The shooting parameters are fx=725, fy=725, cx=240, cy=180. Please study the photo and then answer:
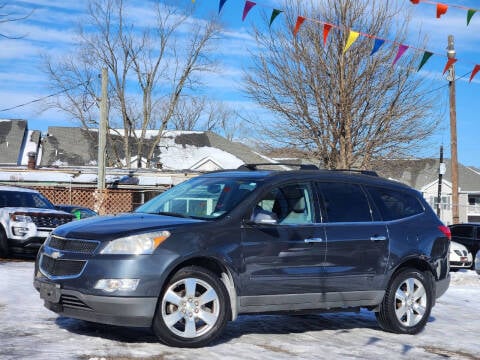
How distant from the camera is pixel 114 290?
6.00 meters

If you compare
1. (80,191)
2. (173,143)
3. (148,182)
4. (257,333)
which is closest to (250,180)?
(257,333)

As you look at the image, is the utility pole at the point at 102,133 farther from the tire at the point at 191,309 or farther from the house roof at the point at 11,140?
the tire at the point at 191,309

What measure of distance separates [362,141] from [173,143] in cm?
2437

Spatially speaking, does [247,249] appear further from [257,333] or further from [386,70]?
[386,70]

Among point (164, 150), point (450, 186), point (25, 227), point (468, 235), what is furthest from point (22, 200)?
point (450, 186)

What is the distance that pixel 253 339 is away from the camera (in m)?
6.84

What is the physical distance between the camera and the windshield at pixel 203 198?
6.91 m

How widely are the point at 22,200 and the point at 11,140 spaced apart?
28.8 metres

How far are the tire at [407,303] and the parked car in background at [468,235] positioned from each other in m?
14.4

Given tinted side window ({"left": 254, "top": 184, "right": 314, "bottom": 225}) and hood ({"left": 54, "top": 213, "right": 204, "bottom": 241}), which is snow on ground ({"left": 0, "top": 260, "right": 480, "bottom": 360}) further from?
tinted side window ({"left": 254, "top": 184, "right": 314, "bottom": 225})

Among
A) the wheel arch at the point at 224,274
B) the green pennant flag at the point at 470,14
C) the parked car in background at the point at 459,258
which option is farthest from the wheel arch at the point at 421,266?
the parked car in background at the point at 459,258

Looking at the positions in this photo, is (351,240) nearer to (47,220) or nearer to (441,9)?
(441,9)

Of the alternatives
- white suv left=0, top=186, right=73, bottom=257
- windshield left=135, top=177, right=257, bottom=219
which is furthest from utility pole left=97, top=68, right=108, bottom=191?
windshield left=135, top=177, right=257, bottom=219

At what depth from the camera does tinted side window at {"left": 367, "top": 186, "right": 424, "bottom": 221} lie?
7.96m
